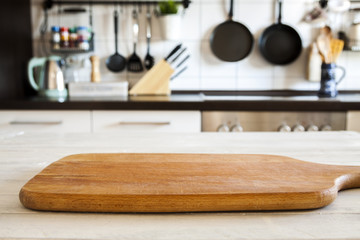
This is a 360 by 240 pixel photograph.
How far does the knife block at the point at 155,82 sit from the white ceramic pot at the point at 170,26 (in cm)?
20

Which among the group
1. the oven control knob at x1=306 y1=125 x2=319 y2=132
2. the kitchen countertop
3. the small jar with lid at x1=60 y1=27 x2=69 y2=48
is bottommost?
the oven control knob at x1=306 y1=125 x2=319 y2=132

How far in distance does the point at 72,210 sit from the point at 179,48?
175 cm

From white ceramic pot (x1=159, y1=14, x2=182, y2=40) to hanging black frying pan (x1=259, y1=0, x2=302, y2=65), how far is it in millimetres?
519

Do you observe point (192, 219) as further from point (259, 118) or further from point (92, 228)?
point (259, 118)

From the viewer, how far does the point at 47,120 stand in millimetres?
1750

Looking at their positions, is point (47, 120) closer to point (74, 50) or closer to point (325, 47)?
point (74, 50)

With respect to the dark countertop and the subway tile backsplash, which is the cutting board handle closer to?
the dark countertop

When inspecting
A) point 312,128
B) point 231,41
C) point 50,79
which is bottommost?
point 312,128

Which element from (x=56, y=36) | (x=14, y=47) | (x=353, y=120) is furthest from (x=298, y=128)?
(x=14, y=47)

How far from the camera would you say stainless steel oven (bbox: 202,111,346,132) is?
5.60 ft

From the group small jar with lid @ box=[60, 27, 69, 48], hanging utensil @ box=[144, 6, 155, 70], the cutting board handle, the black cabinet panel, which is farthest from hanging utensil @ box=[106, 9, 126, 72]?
the cutting board handle

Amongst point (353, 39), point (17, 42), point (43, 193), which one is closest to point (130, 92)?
point (17, 42)

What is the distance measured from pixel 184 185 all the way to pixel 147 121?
1.27m

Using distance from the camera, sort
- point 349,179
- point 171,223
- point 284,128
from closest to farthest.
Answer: point 171,223, point 349,179, point 284,128
